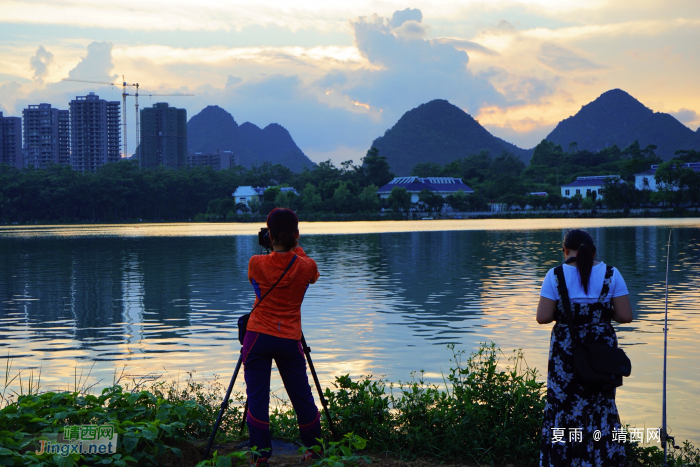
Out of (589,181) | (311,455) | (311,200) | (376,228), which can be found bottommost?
(376,228)

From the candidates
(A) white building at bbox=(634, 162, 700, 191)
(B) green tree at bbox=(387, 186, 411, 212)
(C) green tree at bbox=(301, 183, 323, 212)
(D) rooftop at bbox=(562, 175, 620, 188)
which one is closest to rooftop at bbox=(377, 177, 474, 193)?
(B) green tree at bbox=(387, 186, 411, 212)

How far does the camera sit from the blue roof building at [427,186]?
14262cm

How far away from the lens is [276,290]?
4621mm

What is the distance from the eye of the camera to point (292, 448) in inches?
205

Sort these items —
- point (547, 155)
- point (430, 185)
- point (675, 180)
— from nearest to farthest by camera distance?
point (675, 180)
point (430, 185)
point (547, 155)

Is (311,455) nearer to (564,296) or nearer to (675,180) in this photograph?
(564,296)

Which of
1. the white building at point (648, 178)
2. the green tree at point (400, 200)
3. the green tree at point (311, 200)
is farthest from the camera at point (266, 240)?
the white building at point (648, 178)

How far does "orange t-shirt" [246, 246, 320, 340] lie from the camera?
4613 mm

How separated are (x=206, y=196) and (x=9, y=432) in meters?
149

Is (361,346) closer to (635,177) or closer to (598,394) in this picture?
(598,394)

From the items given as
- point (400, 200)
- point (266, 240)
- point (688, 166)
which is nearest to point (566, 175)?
point (688, 166)

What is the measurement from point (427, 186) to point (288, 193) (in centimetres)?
2983

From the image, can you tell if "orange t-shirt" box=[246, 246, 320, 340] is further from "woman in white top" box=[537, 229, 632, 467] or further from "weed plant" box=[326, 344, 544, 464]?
"woman in white top" box=[537, 229, 632, 467]

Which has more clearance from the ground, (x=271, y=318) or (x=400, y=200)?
(x=400, y=200)
